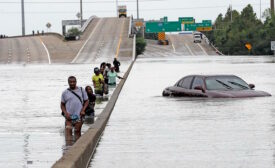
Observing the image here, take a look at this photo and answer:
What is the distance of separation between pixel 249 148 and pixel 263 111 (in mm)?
8808

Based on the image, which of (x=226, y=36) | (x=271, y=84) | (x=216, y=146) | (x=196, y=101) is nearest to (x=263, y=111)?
(x=196, y=101)

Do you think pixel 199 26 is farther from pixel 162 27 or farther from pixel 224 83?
pixel 224 83

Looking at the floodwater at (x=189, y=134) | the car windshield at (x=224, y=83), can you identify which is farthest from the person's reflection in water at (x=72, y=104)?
the car windshield at (x=224, y=83)

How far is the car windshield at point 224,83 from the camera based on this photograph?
30.6 m

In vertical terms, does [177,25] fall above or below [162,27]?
above

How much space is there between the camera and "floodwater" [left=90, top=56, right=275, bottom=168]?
13562mm

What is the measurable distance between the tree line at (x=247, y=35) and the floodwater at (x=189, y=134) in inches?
3858

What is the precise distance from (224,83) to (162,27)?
128 meters

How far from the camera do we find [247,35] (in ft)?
465

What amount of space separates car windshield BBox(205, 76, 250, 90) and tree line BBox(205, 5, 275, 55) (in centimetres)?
9296

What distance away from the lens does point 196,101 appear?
2888 cm

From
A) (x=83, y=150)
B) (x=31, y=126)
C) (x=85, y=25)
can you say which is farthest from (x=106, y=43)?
(x=83, y=150)

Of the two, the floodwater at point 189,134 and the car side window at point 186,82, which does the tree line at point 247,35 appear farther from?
the floodwater at point 189,134

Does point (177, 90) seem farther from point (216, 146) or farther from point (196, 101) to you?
point (216, 146)
